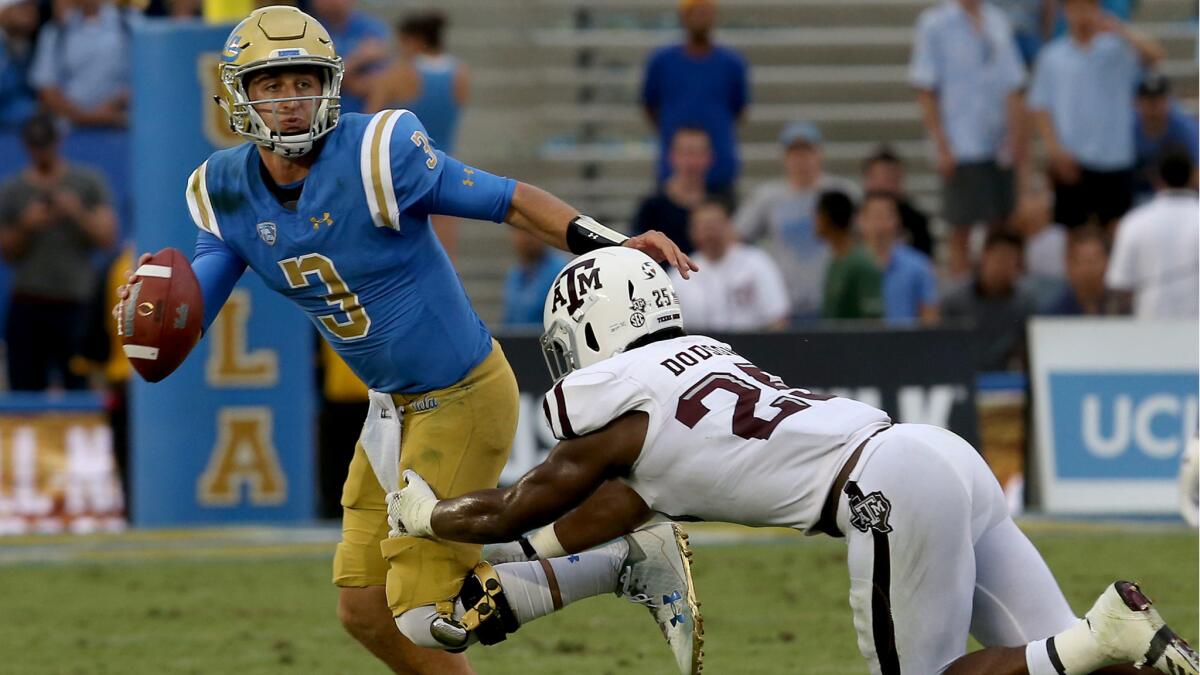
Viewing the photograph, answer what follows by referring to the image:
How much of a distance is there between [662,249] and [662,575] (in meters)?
0.95

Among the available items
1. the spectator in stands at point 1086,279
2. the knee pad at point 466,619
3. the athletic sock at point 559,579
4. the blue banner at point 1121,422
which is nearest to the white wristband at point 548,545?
the athletic sock at point 559,579

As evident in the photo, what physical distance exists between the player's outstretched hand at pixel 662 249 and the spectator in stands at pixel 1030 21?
9262 mm

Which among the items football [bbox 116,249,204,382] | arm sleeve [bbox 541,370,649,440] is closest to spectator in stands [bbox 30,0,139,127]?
football [bbox 116,249,204,382]

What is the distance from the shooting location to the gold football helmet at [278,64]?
5160mm

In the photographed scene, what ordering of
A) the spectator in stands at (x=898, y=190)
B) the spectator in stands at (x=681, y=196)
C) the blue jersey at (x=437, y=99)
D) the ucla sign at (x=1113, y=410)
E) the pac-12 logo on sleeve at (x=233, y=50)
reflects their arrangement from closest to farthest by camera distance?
the pac-12 logo on sleeve at (x=233, y=50) → the ucla sign at (x=1113, y=410) → the blue jersey at (x=437, y=99) → the spectator in stands at (x=681, y=196) → the spectator in stands at (x=898, y=190)

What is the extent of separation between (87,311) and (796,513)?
7960 millimetres

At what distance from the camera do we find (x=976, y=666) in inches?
181

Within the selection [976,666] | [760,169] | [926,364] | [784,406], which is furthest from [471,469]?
[760,169]

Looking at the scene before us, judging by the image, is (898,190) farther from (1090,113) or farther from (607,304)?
(607,304)

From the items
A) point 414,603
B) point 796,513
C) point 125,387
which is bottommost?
point 125,387

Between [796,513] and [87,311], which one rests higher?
[796,513]

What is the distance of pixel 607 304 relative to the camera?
15.8ft

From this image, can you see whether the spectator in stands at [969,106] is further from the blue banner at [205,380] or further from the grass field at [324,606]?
the blue banner at [205,380]

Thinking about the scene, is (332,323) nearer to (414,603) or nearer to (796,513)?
(414,603)
